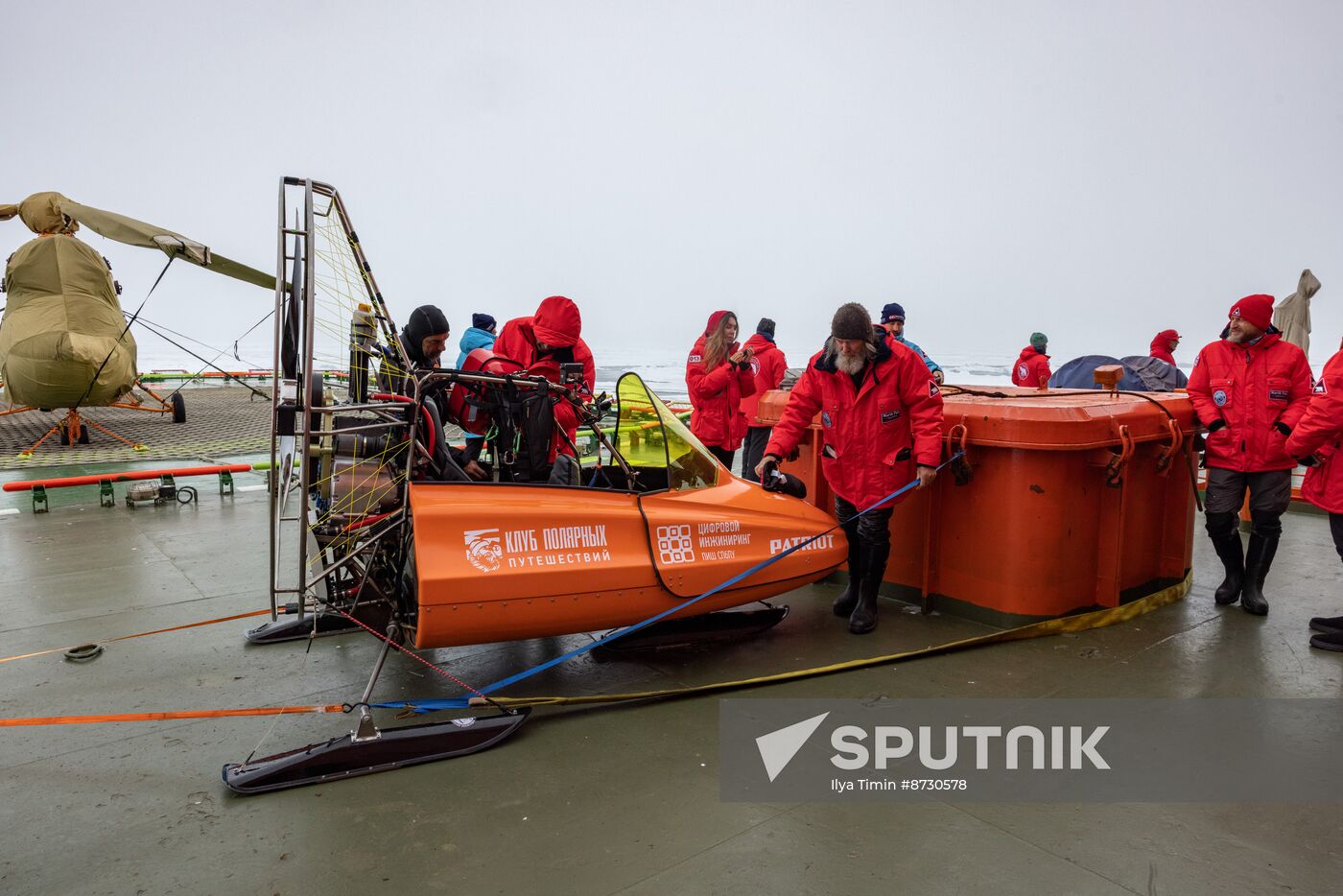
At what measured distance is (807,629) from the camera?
4.62m

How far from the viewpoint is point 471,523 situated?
3289mm

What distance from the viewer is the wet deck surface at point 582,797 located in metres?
2.38

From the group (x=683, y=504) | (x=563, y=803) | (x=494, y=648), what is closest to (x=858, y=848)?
(x=563, y=803)

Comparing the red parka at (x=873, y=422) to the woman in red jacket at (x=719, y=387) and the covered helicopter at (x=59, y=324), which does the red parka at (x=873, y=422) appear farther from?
the covered helicopter at (x=59, y=324)

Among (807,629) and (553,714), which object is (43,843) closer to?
(553,714)

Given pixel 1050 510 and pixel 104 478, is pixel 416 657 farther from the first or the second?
pixel 104 478

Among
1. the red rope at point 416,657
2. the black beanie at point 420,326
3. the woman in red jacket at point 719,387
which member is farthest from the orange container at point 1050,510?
the black beanie at point 420,326

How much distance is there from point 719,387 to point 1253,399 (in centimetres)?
347

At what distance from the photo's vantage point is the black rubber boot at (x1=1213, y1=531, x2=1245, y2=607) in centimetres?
502

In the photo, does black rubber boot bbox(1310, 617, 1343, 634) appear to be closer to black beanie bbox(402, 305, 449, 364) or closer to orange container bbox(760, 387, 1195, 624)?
orange container bbox(760, 387, 1195, 624)

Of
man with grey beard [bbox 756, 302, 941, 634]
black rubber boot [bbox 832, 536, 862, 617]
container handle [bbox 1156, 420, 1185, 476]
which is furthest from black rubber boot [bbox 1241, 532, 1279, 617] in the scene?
black rubber boot [bbox 832, 536, 862, 617]

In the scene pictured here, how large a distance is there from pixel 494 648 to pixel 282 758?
1.44 metres

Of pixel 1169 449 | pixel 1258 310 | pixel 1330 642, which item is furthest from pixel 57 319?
pixel 1330 642

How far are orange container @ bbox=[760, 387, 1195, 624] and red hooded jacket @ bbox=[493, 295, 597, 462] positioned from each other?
219cm
